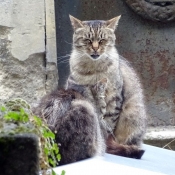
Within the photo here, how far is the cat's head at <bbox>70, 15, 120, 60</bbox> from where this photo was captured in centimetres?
521

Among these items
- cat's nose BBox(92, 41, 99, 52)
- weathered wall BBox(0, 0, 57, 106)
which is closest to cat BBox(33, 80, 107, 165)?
cat's nose BBox(92, 41, 99, 52)

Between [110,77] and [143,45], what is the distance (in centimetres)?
182

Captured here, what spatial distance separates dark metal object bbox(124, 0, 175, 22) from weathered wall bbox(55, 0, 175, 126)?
86mm

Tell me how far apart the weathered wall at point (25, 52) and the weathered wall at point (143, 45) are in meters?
0.88

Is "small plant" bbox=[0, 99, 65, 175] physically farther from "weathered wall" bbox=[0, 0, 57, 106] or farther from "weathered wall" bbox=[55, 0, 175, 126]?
"weathered wall" bbox=[55, 0, 175, 126]

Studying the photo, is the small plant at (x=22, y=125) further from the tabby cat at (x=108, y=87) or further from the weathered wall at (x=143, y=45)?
the weathered wall at (x=143, y=45)

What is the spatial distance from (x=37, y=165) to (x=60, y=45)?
5130 mm

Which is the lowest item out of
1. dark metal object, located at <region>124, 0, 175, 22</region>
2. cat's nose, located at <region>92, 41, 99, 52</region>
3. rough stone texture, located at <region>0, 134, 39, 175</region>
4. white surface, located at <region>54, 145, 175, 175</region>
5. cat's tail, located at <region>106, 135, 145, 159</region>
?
cat's tail, located at <region>106, 135, 145, 159</region>

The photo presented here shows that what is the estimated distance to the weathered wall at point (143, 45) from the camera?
665cm

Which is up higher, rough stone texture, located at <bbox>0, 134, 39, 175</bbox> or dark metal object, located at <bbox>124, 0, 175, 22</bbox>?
dark metal object, located at <bbox>124, 0, 175, 22</bbox>

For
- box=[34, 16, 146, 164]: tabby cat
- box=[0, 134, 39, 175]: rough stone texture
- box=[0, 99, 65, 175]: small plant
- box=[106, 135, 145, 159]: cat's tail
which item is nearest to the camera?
box=[0, 134, 39, 175]: rough stone texture

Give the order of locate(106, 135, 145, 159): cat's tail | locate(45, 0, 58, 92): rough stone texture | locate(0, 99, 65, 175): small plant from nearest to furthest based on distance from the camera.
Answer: locate(0, 99, 65, 175): small plant < locate(106, 135, 145, 159): cat's tail < locate(45, 0, 58, 92): rough stone texture

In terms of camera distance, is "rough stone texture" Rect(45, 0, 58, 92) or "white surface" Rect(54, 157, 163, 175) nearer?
"white surface" Rect(54, 157, 163, 175)

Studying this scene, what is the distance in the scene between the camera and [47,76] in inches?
226
